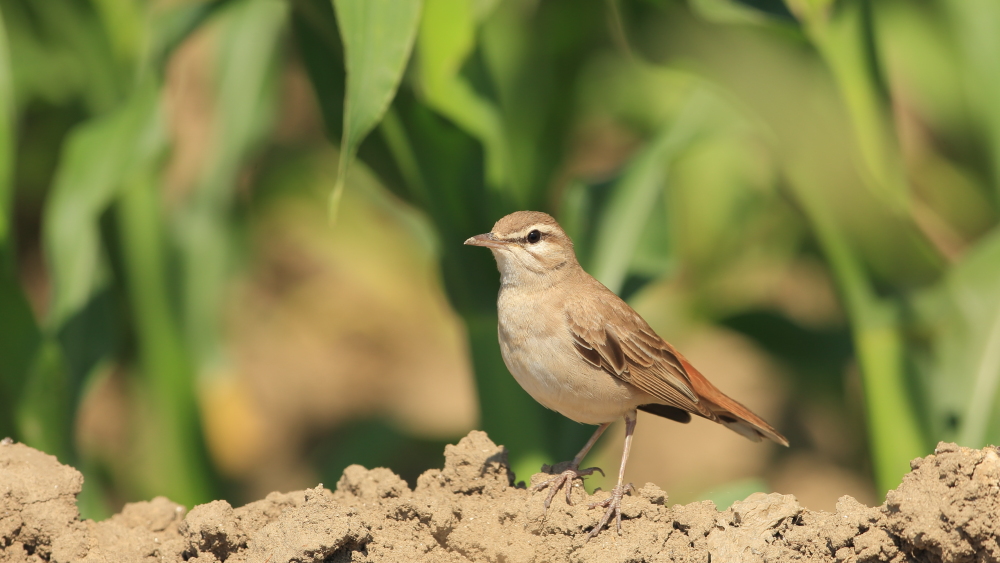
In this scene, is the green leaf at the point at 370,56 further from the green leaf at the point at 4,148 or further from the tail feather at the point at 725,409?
the green leaf at the point at 4,148

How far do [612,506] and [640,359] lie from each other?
Answer: 3.17ft

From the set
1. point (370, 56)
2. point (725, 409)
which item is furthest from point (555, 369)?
point (370, 56)

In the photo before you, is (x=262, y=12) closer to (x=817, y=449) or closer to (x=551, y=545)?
(x=551, y=545)

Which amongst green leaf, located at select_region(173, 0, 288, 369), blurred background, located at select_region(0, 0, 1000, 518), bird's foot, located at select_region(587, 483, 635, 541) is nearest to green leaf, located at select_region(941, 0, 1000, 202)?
blurred background, located at select_region(0, 0, 1000, 518)

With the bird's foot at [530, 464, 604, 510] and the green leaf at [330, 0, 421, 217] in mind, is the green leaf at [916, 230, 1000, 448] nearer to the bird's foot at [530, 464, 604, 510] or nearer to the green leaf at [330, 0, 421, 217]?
the bird's foot at [530, 464, 604, 510]

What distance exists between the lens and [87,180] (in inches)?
212

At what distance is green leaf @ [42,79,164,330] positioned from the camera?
5379mm

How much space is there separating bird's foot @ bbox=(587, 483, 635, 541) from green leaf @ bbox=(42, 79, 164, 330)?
3.25 meters

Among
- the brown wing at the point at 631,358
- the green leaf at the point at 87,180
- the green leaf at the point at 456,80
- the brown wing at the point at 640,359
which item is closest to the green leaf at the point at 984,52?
the brown wing at the point at 640,359

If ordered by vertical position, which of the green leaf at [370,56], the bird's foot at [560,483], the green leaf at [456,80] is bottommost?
the bird's foot at [560,483]

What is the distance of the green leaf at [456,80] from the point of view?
4.97m

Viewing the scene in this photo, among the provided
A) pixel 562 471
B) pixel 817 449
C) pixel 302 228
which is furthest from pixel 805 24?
pixel 302 228

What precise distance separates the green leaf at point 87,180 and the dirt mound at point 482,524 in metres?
1.63

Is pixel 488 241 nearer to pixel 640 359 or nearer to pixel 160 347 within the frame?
pixel 640 359
